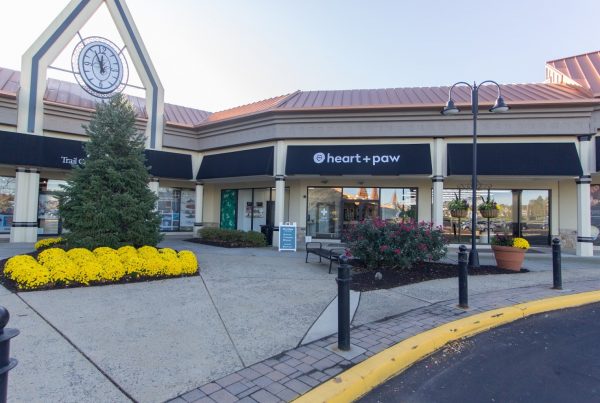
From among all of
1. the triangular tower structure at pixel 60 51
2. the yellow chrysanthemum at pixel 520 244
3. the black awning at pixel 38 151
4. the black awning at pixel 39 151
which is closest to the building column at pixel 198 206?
the triangular tower structure at pixel 60 51

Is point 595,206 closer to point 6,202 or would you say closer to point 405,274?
point 405,274

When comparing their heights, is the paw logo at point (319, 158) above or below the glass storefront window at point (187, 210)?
above

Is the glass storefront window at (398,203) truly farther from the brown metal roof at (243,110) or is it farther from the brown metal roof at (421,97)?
the brown metal roof at (243,110)

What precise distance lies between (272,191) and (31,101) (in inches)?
411

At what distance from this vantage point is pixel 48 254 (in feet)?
26.9

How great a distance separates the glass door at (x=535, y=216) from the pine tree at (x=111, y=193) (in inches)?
590

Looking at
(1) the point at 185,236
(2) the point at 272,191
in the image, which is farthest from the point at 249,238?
(1) the point at 185,236

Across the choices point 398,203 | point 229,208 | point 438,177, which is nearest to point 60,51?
point 229,208

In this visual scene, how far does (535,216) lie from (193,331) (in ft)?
53.5

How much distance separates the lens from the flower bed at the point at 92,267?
23.4 ft

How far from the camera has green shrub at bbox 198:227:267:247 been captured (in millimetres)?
15703

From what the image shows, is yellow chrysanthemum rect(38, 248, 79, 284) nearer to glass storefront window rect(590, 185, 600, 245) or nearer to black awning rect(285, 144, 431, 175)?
black awning rect(285, 144, 431, 175)

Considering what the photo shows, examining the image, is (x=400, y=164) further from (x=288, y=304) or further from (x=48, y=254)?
(x=48, y=254)

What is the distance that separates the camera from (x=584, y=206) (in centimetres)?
1345
